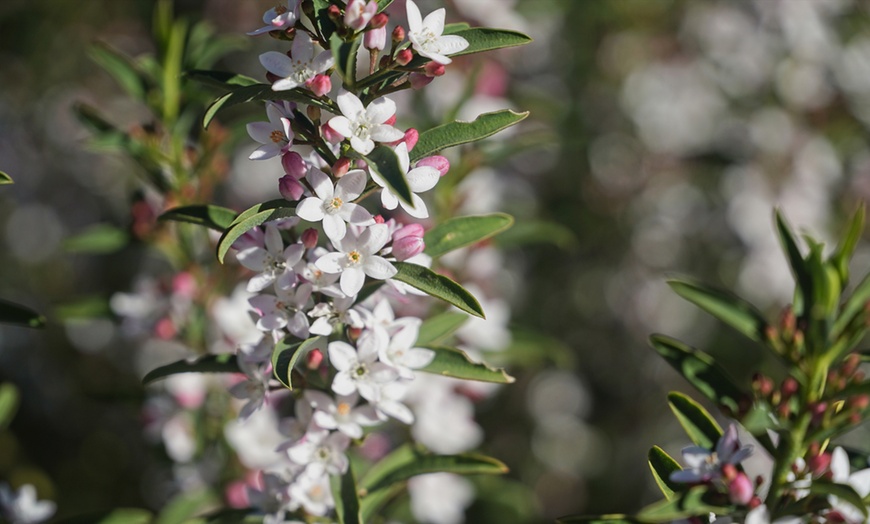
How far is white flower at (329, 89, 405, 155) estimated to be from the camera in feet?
4.13

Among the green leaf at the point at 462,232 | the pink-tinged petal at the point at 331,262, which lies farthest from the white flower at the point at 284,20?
the green leaf at the point at 462,232

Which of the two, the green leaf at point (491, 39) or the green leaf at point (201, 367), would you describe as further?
the green leaf at point (201, 367)

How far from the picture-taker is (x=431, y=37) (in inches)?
52.6

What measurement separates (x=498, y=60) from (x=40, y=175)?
2527 millimetres

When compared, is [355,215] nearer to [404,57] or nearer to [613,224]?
[404,57]

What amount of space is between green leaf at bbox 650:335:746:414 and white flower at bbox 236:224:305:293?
0.65 metres

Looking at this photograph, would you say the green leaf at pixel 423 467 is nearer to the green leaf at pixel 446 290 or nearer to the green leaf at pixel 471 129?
the green leaf at pixel 446 290

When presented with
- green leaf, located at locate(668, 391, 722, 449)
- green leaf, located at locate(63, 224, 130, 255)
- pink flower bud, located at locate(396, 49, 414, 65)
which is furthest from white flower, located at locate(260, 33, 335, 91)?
green leaf, located at locate(63, 224, 130, 255)

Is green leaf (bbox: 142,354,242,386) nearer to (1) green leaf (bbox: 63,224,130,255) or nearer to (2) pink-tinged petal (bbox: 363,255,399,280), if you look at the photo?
(2) pink-tinged petal (bbox: 363,255,399,280)

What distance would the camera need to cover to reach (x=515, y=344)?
94.8 inches

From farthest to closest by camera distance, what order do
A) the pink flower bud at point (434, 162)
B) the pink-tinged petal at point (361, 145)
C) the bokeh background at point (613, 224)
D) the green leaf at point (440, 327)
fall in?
the bokeh background at point (613, 224)
the green leaf at point (440, 327)
the pink flower bud at point (434, 162)
the pink-tinged petal at point (361, 145)

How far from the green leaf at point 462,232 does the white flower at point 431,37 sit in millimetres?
356

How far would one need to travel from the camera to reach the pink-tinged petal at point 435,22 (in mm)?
1343

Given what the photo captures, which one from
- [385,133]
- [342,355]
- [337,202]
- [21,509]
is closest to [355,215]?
[337,202]
